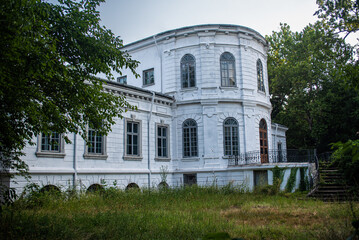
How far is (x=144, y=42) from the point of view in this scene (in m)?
25.8

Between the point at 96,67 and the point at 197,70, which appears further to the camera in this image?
the point at 197,70

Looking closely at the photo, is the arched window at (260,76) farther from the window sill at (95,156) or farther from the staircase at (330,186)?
the window sill at (95,156)

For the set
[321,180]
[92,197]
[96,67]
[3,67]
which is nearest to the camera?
[3,67]

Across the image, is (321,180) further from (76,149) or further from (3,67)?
(3,67)

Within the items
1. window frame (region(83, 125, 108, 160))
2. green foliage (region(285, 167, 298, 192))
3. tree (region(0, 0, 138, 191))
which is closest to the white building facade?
green foliage (region(285, 167, 298, 192))

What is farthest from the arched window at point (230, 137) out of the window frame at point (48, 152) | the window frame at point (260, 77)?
the window frame at point (48, 152)

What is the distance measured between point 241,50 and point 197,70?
346cm

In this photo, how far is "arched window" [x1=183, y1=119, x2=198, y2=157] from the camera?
2320 cm

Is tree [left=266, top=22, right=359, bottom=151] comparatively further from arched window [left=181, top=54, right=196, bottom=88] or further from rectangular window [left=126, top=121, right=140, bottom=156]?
rectangular window [left=126, top=121, right=140, bottom=156]

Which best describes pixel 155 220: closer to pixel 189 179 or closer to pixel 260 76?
pixel 189 179

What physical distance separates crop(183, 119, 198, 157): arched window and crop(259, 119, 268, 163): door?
5.02 meters

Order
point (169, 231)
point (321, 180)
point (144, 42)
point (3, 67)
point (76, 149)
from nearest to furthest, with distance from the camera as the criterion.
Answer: point (3, 67)
point (169, 231)
point (76, 149)
point (321, 180)
point (144, 42)

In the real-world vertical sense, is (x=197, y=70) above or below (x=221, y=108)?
above

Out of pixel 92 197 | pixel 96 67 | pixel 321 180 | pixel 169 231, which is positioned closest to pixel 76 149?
pixel 92 197
